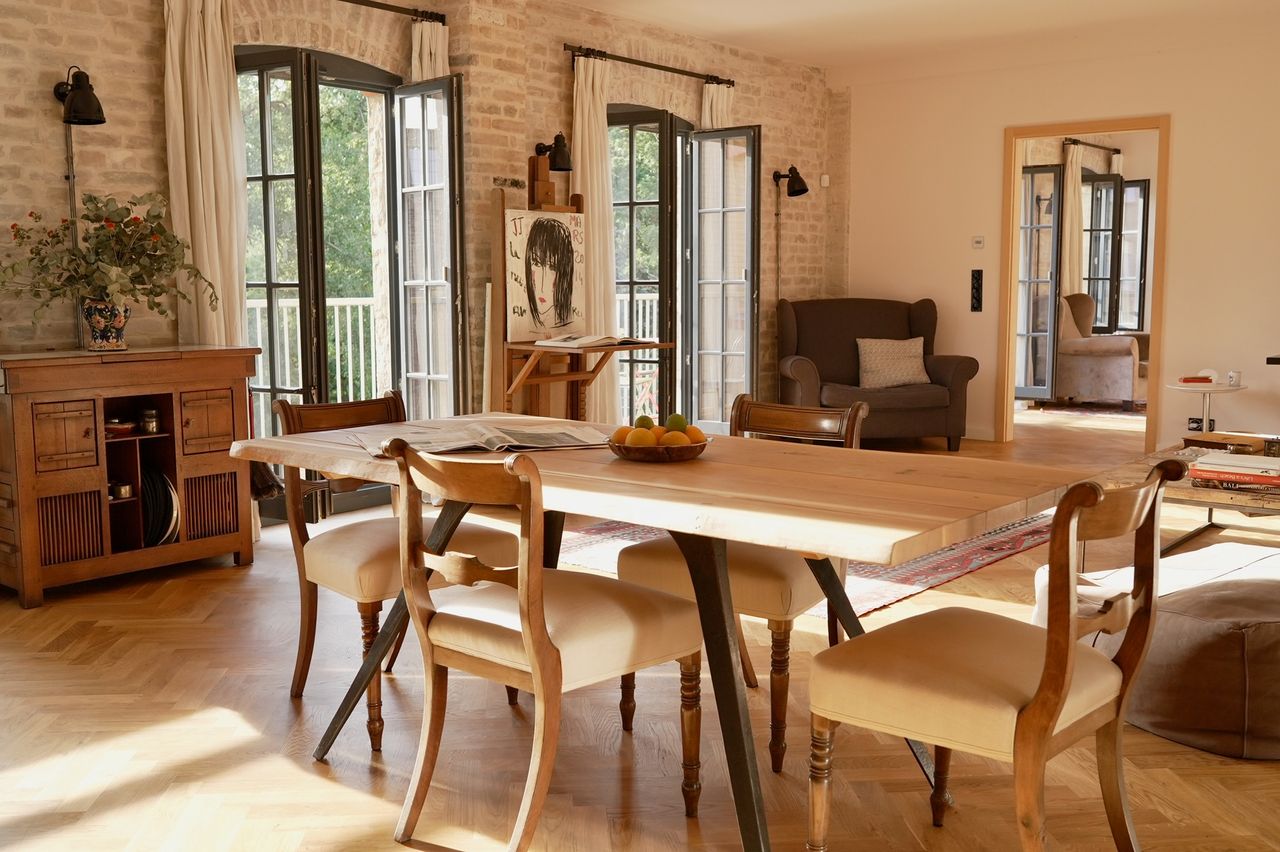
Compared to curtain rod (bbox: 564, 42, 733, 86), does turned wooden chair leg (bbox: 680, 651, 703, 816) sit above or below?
below

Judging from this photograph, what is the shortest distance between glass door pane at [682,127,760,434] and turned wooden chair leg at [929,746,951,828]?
570 centimetres

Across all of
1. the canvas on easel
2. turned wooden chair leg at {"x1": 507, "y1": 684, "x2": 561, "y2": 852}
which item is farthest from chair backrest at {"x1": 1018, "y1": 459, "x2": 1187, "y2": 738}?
the canvas on easel

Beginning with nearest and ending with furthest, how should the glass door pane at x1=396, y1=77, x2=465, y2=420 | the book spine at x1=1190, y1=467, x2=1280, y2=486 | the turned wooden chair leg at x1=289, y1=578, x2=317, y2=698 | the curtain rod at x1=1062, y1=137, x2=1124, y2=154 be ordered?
the turned wooden chair leg at x1=289, y1=578, x2=317, y2=698
the book spine at x1=1190, y1=467, x2=1280, y2=486
the glass door pane at x1=396, y1=77, x2=465, y2=420
the curtain rod at x1=1062, y1=137, x2=1124, y2=154

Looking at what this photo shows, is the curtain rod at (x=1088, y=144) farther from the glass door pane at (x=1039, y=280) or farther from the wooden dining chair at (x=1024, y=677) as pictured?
the wooden dining chair at (x=1024, y=677)

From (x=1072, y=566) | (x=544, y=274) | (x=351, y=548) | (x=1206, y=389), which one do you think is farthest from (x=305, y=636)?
(x=1206, y=389)

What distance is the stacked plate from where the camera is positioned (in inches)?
192

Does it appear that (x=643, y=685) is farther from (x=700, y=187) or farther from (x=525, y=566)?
(x=700, y=187)

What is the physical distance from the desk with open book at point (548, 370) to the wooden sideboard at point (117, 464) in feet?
4.90

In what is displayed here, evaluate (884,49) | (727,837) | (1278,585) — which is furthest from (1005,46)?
(727,837)

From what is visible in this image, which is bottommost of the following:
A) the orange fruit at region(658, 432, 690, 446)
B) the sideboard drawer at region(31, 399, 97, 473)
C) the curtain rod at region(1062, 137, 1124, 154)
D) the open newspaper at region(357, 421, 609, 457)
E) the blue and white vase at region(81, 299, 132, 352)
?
the sideboard drawer at region(31, 399, 97, 473)

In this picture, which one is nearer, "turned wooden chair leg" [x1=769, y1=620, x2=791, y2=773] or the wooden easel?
"turned wooden chair leg" [x1=769, y1=620, x2=791, y2=773]

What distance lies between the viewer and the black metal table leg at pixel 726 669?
2383 millimetres

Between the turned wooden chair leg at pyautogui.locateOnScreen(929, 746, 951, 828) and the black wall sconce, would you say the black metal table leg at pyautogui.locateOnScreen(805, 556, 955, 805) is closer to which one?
the turned wooden chair leg at pyautogui.locateOnScreen(929, 746, 951, 828)

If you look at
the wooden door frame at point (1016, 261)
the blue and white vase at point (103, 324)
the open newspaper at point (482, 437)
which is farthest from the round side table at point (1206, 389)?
the blue and white vase at point (103, 324)
